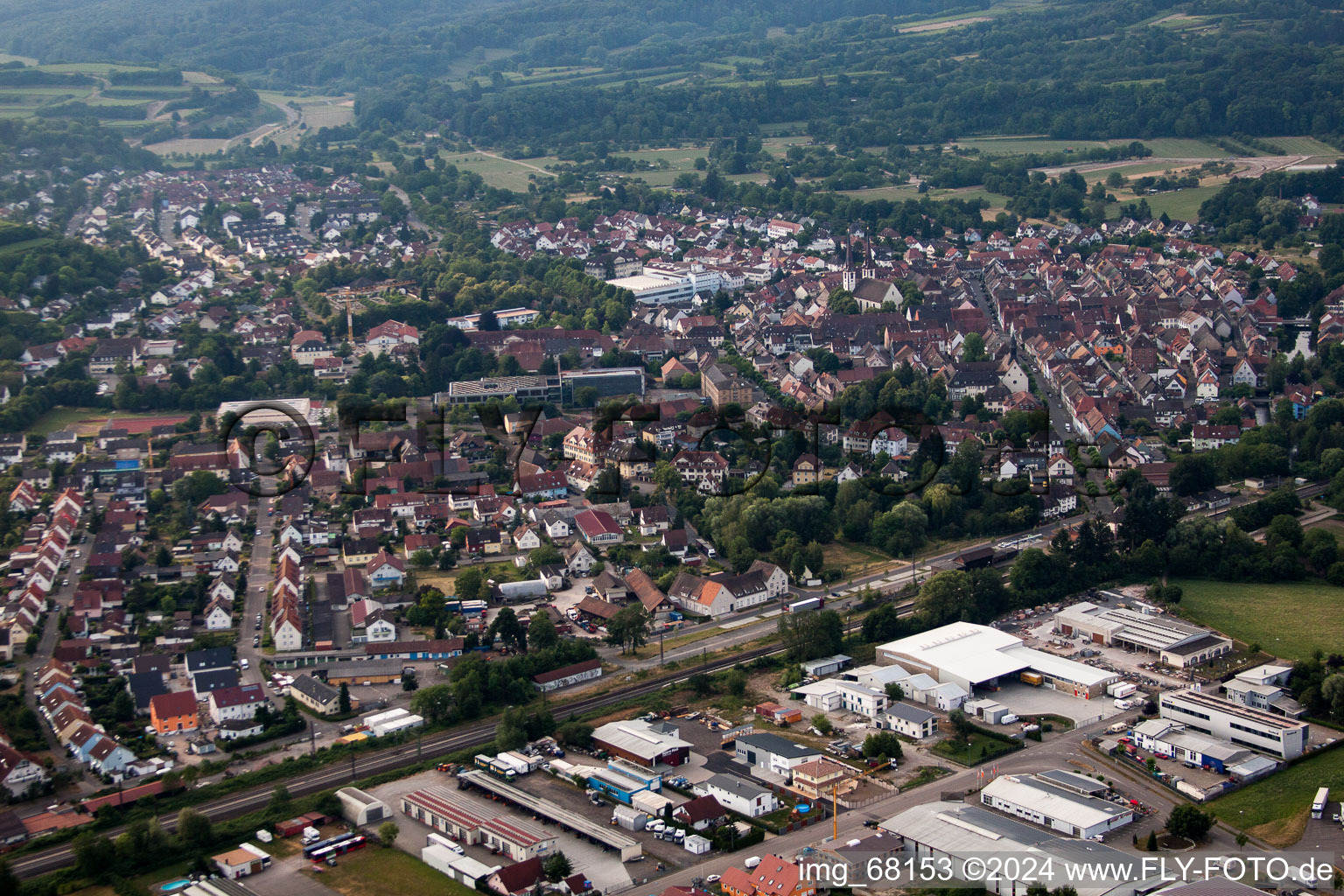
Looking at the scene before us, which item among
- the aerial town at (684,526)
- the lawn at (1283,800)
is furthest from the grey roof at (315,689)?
the lawn at (1283,800)

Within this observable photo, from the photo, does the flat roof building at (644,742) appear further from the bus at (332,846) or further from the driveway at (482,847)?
the bus at (332,846)

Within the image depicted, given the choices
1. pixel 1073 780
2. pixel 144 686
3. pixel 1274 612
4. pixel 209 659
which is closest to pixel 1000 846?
pixel 1073 780

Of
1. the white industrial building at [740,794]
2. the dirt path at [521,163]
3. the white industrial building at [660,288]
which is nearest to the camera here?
the white industrial building at [740,794]

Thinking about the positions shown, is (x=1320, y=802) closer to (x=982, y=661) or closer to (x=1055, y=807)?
(x=1055, y=807)

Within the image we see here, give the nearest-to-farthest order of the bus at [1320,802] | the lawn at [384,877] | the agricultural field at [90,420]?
1. the lawn at [384,877]
2. the bus at [1320,802]
3. the agricultural field at [90,420]

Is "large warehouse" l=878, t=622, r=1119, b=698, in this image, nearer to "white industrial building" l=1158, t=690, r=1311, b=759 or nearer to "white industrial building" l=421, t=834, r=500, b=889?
"white industrial building" l=1158, t=690, r=1311, b=759

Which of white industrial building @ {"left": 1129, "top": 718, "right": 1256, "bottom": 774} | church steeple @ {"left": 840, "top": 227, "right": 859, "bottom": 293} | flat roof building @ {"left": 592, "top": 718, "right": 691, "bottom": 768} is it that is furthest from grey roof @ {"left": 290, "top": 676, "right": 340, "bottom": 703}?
church steeple @ {"left": 840, "top": 227, "right": 859, "bottom": 293}
